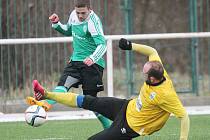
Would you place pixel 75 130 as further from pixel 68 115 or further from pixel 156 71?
pixel 156 71

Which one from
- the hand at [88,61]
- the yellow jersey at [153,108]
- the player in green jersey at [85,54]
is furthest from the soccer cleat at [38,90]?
the player in green jersey at [85,54]

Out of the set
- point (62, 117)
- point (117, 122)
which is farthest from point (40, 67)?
point (117, 122)

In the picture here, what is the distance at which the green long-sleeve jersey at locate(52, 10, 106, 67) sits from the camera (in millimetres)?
9609

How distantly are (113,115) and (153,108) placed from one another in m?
0.48

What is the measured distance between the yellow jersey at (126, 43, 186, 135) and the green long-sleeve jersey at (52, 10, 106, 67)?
1674 mm

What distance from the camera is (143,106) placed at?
795 cm

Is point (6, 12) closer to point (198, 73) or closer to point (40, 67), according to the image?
point (40, 67)

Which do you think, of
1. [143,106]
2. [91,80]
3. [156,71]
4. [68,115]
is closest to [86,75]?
[91,80]

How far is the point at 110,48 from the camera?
12539 millimetres

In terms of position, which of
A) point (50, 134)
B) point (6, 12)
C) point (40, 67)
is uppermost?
point (6, 12)

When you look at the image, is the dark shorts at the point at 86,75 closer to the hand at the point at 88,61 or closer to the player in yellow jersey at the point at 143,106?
the hand at the point at 88,61

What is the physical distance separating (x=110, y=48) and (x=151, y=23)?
14.8 ft

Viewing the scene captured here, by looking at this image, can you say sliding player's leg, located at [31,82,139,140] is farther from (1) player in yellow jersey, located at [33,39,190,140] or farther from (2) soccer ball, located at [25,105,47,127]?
(2) soccer ball, located at [25,105,47,127]

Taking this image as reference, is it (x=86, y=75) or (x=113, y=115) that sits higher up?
(x=86, y=75)
